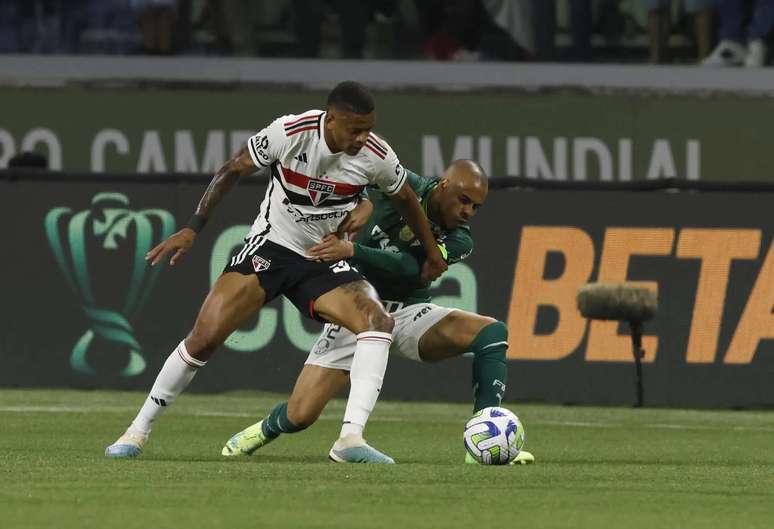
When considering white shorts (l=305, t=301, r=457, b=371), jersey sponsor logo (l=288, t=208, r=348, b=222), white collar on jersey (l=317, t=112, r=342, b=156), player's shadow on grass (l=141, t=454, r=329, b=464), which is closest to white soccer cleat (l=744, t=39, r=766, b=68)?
white shorts (l=305, t=301, r=457, b=371)

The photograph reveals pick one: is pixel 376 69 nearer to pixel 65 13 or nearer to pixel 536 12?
pixel 536 12

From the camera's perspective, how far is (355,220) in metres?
9.28

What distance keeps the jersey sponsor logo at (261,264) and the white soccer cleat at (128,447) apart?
0.98 meters

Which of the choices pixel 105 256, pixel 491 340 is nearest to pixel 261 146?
pixel 491 340

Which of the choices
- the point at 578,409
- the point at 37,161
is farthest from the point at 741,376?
the point at 37,161

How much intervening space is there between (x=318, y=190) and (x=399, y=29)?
8948 millimetres

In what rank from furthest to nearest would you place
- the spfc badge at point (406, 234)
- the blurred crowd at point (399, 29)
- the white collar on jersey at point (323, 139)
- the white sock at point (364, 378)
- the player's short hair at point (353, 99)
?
the blurred crowd at point (399, 29) → the spfc badge at point (406, 234) → the white collar on jersey at point (323, 139) → the white sock at point (364, 378) → the player's short hair at point (353, 99)

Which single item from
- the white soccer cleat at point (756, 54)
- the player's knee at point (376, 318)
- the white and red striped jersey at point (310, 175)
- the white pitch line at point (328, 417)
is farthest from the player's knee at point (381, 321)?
the white soccer cleat at point (756, 54)

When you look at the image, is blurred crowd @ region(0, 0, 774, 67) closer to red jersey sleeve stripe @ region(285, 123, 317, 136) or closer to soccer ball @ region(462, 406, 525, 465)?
red jersey sleeve stripe @ region(285, 123, 317, 136)

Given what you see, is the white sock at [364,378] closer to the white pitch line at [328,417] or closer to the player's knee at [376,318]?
the player's knee at [376,318]

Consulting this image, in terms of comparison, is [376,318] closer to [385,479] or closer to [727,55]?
[385,479]

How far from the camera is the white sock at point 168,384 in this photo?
361 inches

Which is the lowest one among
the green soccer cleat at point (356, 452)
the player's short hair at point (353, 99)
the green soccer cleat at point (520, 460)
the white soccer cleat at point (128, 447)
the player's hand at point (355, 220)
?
the green soccer cleat at point (520, 460)

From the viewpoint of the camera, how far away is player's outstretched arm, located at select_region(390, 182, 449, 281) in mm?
9195
